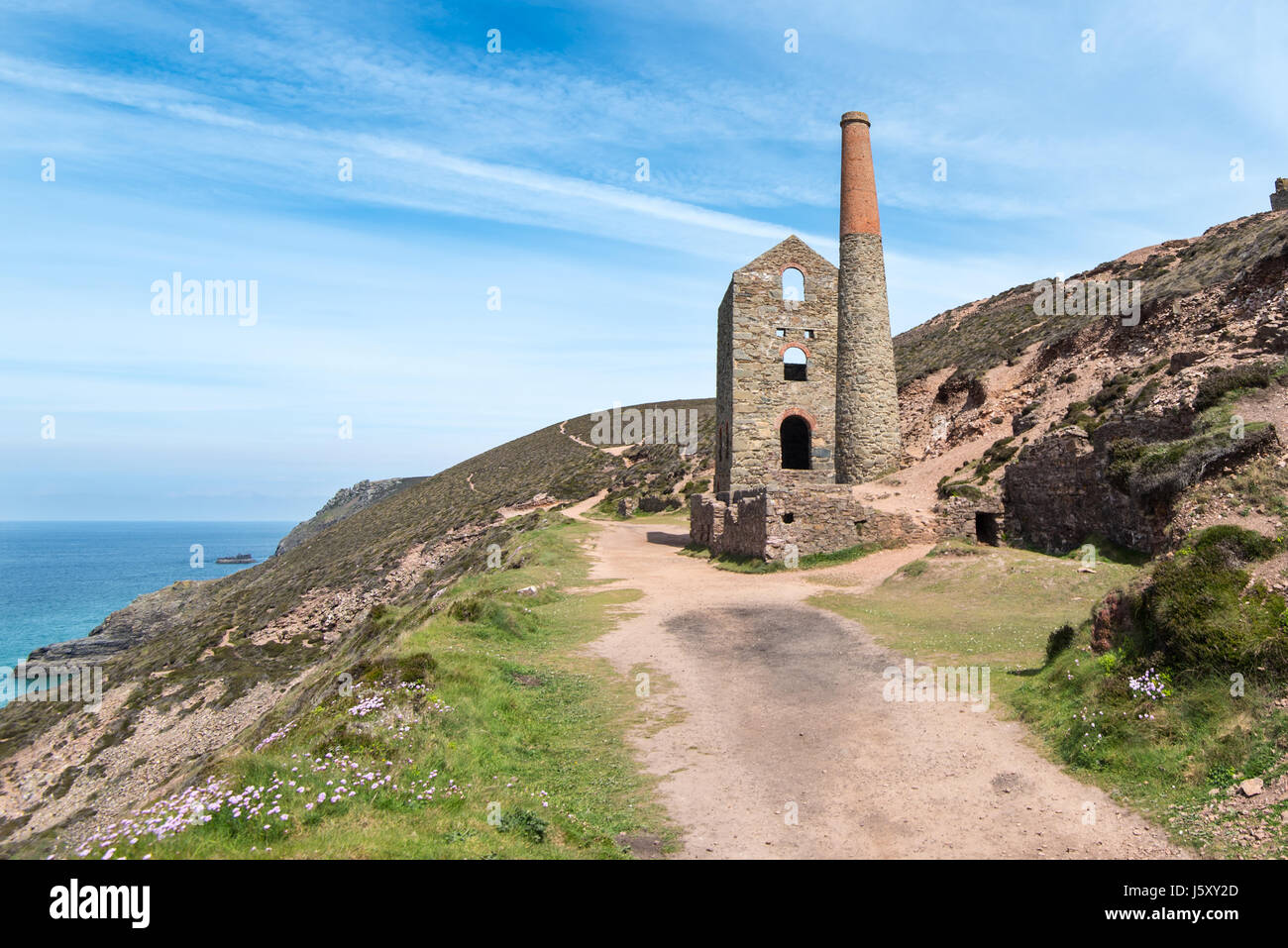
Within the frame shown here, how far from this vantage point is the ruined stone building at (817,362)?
2855cm

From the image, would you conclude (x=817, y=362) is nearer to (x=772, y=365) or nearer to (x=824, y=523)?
(x=772, y=365)

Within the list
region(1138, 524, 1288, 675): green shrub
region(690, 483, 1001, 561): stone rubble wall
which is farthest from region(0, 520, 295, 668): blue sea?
region(1138, 524, 1288, 675): green shrub

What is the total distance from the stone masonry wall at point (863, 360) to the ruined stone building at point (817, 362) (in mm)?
42

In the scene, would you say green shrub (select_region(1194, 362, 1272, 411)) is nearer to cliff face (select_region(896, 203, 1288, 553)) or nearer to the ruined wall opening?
cliff face (select_region(896, 203, 1288, 553))

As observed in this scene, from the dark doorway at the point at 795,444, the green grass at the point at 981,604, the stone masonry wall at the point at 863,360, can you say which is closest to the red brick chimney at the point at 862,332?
the stone masonry wall at the point at 863,360

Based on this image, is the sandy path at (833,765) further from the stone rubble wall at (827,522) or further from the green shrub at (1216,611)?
the stone rubble wall at (827,522)

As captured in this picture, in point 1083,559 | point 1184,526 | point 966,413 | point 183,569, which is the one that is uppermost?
point 966,413

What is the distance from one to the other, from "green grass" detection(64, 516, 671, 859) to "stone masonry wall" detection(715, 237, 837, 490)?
17.8 meters

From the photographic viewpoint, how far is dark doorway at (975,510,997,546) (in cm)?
2192

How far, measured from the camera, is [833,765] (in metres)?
7.46

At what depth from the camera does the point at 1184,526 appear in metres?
10.8
